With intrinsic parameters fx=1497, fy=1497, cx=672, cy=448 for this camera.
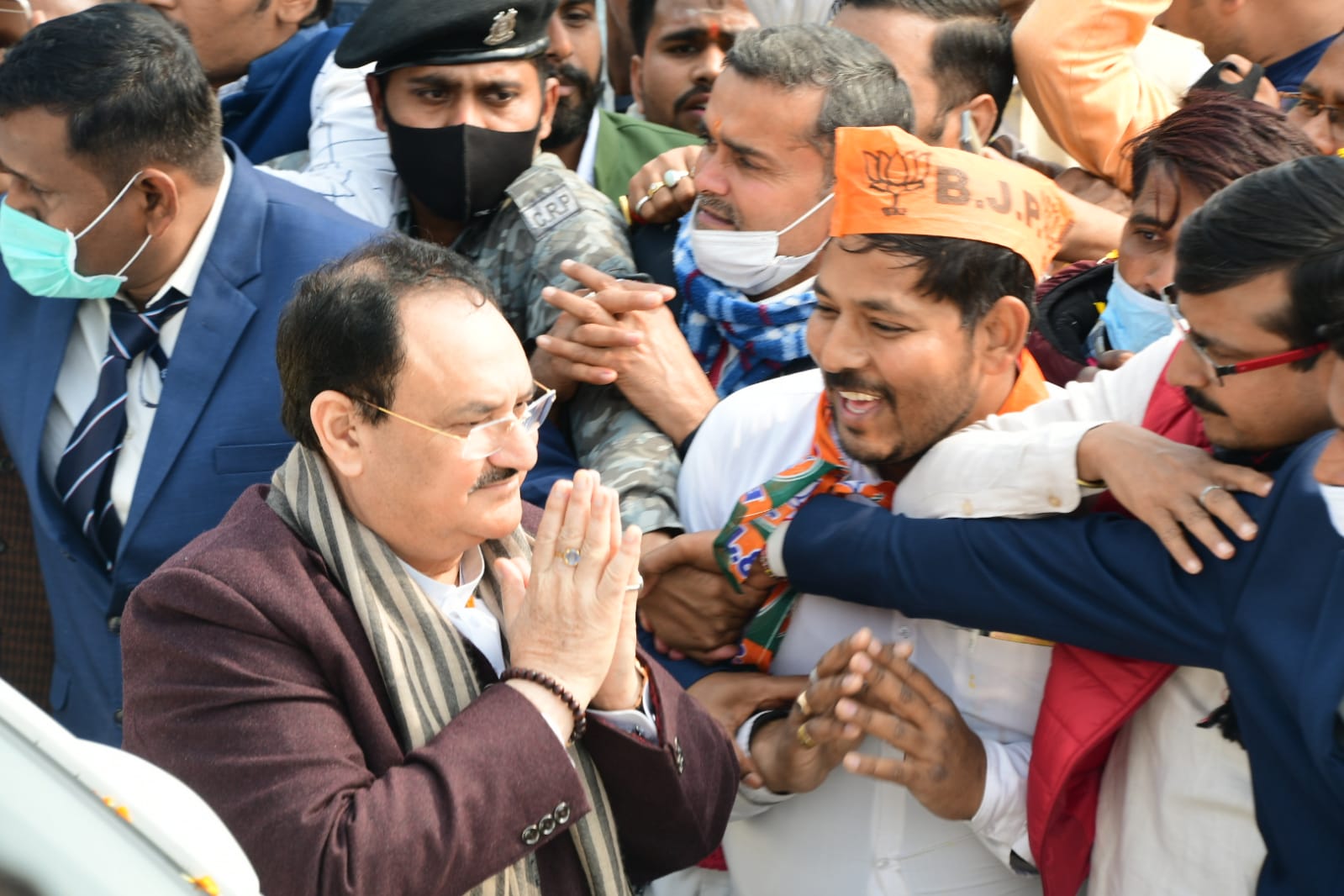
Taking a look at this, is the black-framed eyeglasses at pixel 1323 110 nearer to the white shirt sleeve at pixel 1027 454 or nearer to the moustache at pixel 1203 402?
the white shirt sleeve at pixel 1027 454

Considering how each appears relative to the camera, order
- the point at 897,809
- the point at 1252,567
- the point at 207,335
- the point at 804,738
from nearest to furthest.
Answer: the point at 1252,567
the point at 804,738
the point at 897,809
the point at 207,335

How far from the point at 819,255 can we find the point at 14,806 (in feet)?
7.82

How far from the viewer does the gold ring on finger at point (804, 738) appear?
107 inches

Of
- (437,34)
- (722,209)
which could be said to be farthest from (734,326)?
(437,34)

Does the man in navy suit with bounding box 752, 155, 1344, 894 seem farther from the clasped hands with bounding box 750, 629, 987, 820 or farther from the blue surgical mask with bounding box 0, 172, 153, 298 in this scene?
the blue surgical mask with bounding box 0, 172, 153, 298

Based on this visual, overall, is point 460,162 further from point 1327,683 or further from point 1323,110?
point 1327,683

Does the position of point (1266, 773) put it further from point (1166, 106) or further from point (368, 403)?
point (1166, 106)

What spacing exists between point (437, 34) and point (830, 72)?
1047 mm

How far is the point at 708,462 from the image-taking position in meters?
3.21

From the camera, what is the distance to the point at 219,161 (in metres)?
3.56

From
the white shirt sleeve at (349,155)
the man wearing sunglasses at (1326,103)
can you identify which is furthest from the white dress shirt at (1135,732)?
the white shirt sleeve at (349,155)

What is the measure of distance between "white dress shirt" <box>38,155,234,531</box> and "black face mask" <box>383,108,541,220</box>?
0.52m

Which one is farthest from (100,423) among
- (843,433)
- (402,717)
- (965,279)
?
(965,279)

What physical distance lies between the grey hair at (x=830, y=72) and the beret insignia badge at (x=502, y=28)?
681 mm
